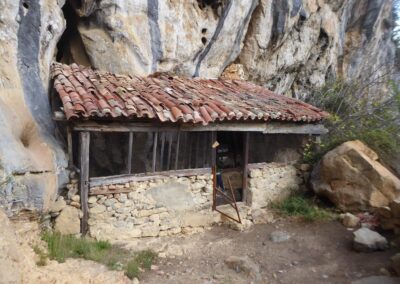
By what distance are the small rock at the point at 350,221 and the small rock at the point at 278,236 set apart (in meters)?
1.33

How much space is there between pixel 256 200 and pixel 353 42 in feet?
38.7

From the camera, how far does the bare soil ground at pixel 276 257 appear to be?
498 centimetres

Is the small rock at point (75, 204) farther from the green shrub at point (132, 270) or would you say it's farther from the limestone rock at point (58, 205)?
the green shrub at point (132, 270)

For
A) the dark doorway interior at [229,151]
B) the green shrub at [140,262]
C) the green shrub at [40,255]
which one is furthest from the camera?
the dark doorway interior at [229,151]

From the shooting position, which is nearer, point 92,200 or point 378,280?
point 378,280

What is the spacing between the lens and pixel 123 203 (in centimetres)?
588

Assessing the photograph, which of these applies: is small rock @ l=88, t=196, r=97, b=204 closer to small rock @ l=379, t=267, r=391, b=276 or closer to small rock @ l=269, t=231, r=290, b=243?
small rock @ l=269, t=231, r=290, b=243

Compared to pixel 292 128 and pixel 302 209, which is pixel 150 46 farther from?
pixel 302 209

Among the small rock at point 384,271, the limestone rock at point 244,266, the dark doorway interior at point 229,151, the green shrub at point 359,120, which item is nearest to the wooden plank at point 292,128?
the green shrub at point 359,120

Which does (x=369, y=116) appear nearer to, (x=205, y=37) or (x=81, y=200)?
(x=205, y=37)

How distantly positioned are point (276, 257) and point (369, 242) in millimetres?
1595

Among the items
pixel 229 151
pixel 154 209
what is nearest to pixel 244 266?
pixel 154 209

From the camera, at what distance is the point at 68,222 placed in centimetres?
534

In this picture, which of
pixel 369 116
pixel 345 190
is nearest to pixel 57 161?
pixel 345 190
